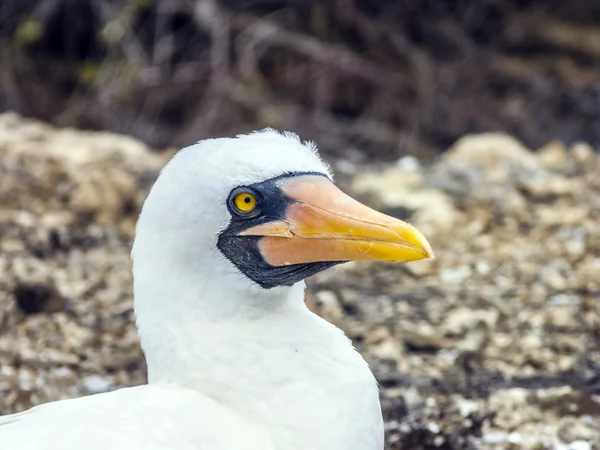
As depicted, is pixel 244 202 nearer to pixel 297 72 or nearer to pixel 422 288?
pixel 422 288

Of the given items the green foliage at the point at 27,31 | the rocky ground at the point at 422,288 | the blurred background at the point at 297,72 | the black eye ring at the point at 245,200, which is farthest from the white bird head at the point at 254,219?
the green foliage at the point at 27,31

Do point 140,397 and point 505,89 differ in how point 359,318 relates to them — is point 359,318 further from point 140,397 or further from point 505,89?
point 505,89

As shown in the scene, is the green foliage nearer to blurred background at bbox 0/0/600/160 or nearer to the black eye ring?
blurred background at bbox 0/0/600/160

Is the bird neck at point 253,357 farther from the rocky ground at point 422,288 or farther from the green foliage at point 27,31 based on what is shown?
the green foliage at point 27,31

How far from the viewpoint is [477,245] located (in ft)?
16.1

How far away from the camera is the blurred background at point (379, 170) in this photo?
371 cm

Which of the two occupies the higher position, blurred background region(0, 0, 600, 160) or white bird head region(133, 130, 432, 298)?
blurred background region(0, 0, 600, 160)

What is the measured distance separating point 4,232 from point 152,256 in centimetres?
257

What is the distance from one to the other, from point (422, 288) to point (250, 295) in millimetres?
2156

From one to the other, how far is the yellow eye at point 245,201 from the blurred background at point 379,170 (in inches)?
51.8

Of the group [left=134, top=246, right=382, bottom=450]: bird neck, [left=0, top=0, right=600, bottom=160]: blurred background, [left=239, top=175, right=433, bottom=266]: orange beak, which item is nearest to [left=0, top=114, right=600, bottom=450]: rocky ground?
[left=134, top=246, right=382, bottom=450]: bird neck

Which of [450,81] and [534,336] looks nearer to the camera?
[534,336]

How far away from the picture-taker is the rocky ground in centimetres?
352

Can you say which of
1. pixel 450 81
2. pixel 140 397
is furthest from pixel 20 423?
pixel 450 81
